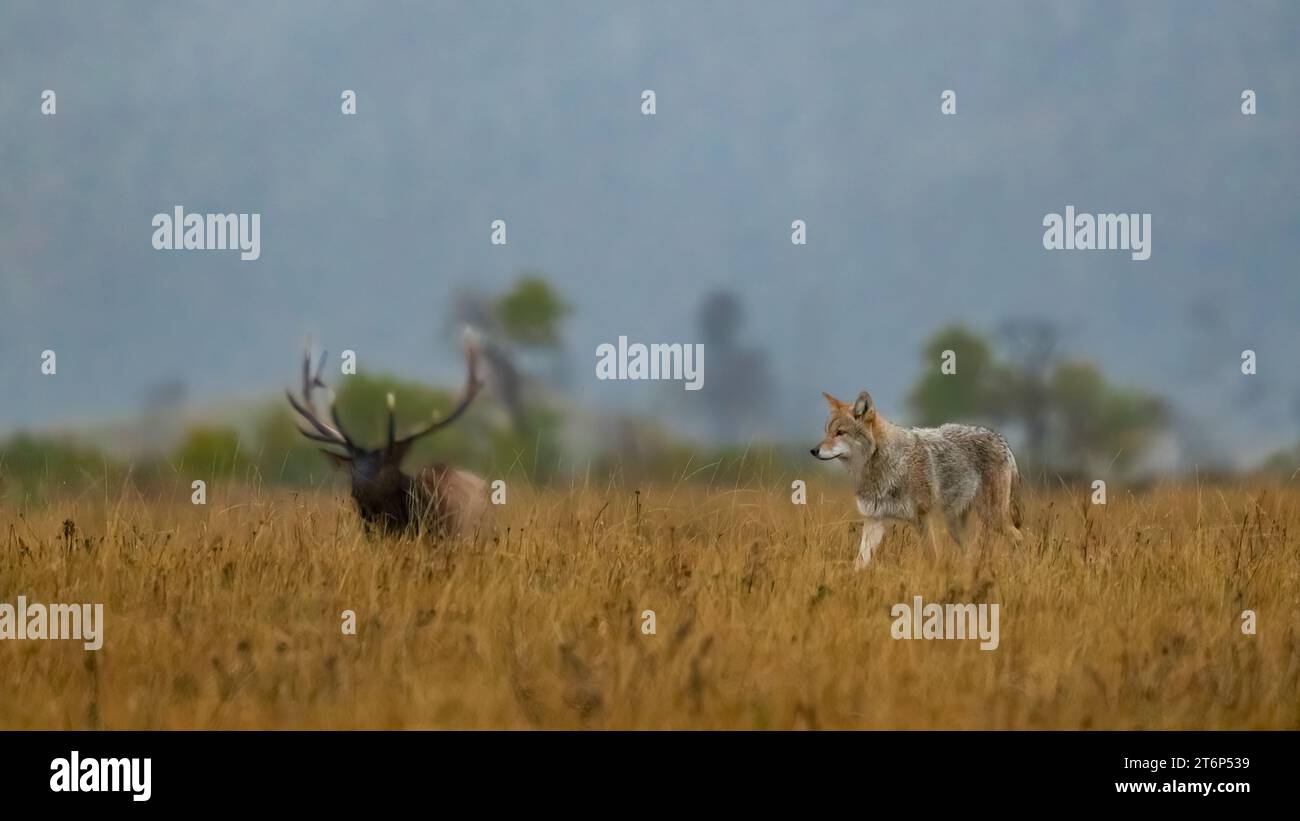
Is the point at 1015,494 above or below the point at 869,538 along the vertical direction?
above

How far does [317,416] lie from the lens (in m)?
12.0

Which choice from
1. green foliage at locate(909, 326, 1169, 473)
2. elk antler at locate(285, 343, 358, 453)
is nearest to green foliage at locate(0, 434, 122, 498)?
elk antler at locate(285, 343, 358, 453)

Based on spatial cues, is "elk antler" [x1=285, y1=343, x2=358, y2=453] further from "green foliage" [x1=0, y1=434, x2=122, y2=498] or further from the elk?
"green foliage" [x1=0, y1=434, x2=122, y2=498]

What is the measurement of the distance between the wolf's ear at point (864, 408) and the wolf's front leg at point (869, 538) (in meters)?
0.96

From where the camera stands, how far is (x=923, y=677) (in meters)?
7.22

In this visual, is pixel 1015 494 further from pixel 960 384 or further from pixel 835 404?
pixel 960 384

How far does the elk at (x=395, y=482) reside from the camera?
11.4 meters

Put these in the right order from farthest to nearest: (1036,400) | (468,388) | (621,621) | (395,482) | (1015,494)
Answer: (1036,400)
(1015,494)
(468,388)
(395,482)
(621,621)

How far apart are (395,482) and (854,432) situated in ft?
13.7

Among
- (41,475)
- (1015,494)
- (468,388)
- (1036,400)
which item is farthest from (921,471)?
(1036,400)

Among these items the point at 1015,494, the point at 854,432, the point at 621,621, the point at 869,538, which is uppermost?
the point at 854,432

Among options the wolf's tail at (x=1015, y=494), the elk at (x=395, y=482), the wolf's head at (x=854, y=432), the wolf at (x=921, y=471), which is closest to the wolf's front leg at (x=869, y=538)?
the wolf at (x=921, y=471)

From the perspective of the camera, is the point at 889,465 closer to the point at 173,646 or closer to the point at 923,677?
the point at 923,677
